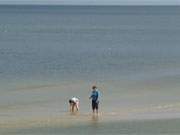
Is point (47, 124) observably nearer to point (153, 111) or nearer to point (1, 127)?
point (1, 127)

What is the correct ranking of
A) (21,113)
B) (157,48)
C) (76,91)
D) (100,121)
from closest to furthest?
1. (100,121)
2. (21,113)
3. (76,91)
4. (157,48)

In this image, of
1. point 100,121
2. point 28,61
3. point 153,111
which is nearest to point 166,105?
point 153,111

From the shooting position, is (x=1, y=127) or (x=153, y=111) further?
(x=153, y=111)

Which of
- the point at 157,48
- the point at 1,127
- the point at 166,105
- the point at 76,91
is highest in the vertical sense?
the point at 157,48

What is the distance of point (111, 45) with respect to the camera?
291 feet

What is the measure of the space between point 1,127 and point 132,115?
6142 millimetres

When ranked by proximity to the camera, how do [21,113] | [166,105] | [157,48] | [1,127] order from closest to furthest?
[1,127]
[21,113]
[166,105]
[157,48]

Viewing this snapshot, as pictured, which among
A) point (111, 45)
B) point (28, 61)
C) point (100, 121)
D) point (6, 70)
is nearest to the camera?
point (100, 121)

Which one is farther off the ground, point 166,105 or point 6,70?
point 6,70

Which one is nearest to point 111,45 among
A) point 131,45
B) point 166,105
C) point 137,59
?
point 131,45

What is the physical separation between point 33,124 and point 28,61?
35924 millimetres

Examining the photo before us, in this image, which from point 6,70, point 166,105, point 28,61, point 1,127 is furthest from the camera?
point 28,61

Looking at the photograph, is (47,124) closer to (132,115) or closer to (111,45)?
(132,115)

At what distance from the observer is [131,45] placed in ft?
293
